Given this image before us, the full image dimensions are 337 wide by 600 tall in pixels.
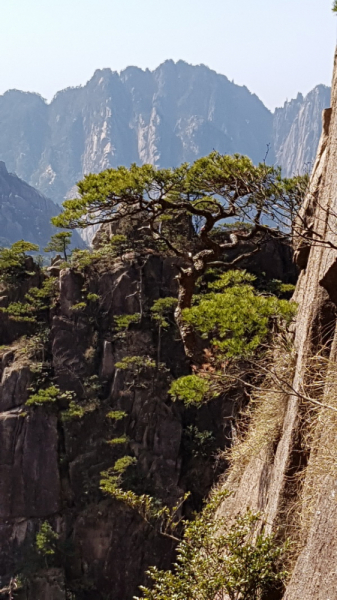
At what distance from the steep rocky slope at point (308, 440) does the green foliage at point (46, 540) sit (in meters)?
10.6

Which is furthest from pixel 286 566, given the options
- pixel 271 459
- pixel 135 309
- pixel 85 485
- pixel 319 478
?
pixel 135 309

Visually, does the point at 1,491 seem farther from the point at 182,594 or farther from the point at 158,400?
the point at 182,594

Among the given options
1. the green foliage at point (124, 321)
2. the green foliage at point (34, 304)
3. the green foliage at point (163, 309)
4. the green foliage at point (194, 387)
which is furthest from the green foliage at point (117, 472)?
the green foliage at point (194, 387)

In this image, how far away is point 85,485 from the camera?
56.1 feet

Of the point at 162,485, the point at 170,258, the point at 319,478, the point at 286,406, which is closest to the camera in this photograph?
the point at 319,478

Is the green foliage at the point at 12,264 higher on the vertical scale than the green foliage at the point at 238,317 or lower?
higher

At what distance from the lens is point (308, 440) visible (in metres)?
5.90

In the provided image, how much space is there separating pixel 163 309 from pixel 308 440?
12.6 metres

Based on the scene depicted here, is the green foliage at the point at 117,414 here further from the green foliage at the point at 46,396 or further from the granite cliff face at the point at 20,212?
the granite cliff face at the point at 20,212

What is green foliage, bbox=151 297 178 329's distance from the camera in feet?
58.9

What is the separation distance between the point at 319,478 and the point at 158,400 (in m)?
12.8

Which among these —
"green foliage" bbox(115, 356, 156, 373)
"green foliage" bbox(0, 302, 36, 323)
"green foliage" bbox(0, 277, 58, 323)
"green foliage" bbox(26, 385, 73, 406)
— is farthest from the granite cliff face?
"green foliage" bbox(115, 356, 156, 373)

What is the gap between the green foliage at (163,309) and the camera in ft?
58.9

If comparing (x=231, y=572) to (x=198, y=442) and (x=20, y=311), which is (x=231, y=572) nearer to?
(x=198, y=442)
